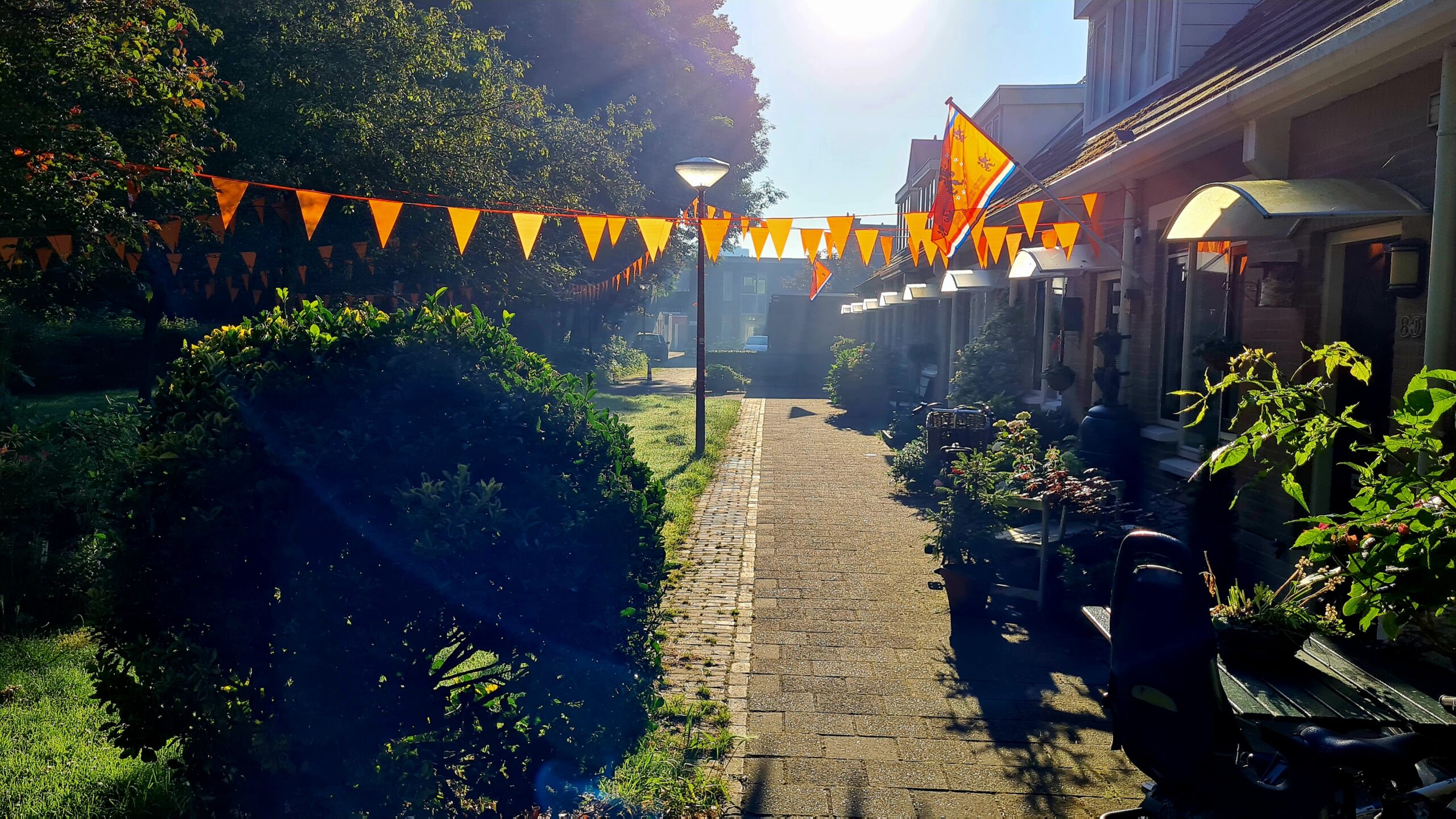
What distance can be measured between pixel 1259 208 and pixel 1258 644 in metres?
2.77

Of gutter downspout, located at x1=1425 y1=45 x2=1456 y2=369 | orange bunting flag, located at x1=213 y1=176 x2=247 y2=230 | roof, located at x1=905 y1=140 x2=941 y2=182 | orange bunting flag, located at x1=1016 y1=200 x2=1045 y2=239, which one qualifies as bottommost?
gutter downspout, located at x1=1425 y1=45 x2=1456 y2=369

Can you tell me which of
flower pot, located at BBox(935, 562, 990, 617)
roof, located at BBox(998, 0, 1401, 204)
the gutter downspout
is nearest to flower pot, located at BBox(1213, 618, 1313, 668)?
the gutter downspout

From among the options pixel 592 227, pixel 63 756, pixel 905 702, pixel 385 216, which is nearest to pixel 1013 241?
pixel 592 227

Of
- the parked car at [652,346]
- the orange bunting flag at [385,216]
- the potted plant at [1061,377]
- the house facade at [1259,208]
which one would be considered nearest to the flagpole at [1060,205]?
the house facade at [1259,208]

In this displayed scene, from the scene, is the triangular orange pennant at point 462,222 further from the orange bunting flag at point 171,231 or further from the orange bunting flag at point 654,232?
the orange bunting flag at point 171,231

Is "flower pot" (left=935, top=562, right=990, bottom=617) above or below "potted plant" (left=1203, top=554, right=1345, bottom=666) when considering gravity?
below

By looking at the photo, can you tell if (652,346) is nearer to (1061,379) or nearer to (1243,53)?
(1061,379)

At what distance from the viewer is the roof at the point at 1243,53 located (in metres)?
6.31

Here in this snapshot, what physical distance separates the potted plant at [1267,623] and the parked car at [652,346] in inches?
1938

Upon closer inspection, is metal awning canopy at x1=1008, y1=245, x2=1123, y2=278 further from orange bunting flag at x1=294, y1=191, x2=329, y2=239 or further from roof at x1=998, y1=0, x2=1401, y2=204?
orange bunting flag at x1=294, y1=191, x2=329, y2=239

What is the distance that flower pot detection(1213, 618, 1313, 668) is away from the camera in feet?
11.6

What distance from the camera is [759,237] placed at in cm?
1191

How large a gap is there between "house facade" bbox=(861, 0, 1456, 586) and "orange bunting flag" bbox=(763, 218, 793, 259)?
2.57 metres

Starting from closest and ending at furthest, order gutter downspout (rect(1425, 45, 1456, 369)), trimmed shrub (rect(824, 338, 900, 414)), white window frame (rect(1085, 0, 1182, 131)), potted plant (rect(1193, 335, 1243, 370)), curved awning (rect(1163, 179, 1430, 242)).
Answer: gutter downspout (rect(1425, 45, 1456, 369))
curved awning (rect(1163, 179, 1430, 242))
potted plant (rect(1193, 335, 1243, 370))
white window frame (rect(1085, 0, 1182, 131))
trimmed shrub (rect(824, 338, 900, 414))
